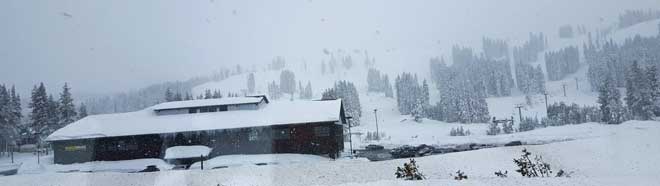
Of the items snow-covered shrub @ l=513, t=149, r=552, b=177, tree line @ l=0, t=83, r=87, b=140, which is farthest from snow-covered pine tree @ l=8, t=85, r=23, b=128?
snow-covered shrub @ l=513, t=149, r=552, b=177

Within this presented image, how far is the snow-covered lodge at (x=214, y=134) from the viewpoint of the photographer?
41.2 metres

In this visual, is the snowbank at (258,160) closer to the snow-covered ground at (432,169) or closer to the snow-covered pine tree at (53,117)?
the snow-covered ground at (432,169)

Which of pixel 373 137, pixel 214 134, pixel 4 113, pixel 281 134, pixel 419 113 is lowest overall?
pixel 373 137

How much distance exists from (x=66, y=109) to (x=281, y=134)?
46363 millimetres

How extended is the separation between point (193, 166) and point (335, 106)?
47.6ft

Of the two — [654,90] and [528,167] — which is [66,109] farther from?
[654,90]

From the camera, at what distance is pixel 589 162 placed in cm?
2728

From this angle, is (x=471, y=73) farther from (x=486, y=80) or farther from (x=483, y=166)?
(x=483, y=166)

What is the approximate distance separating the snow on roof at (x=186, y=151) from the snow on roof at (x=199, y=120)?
161 cm

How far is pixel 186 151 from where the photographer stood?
40.7 meters

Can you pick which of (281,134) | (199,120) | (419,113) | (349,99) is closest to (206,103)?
(199,120)

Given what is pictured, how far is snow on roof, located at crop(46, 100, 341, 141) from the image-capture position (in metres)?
41.7

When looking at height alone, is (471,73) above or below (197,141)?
above

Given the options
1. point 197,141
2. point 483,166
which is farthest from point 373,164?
point 197,141
